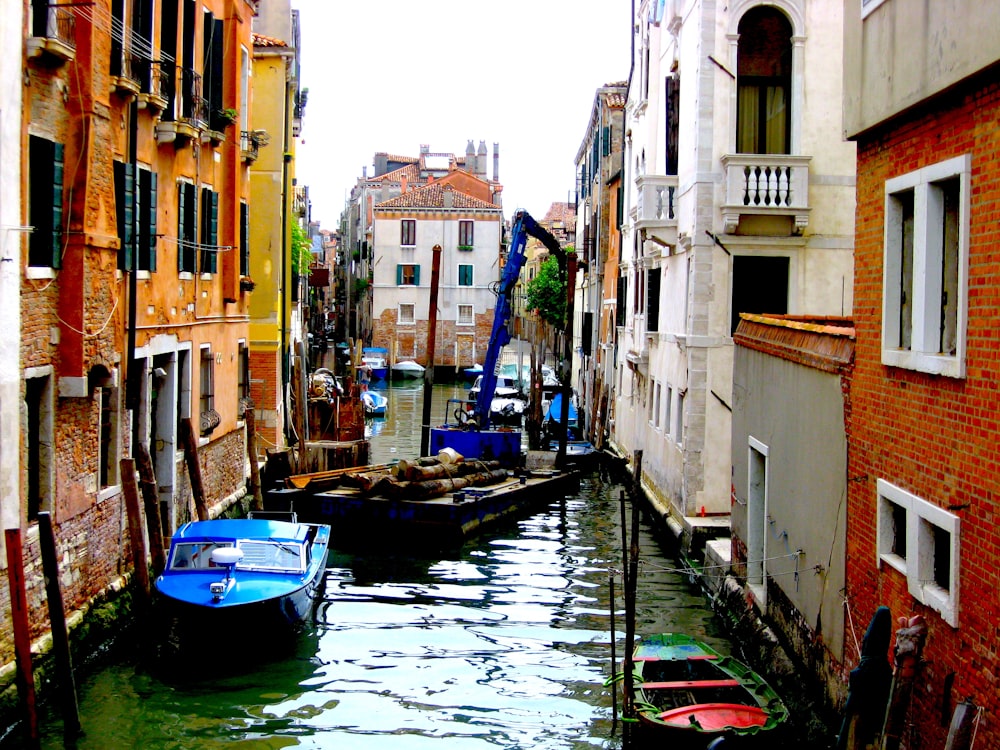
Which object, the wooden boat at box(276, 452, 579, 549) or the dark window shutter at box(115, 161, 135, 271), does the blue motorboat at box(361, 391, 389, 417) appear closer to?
the wooden boat at box(276, 452, 579, 549)

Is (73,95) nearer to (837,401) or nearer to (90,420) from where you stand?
(90,420)

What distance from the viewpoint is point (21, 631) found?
8.16 m

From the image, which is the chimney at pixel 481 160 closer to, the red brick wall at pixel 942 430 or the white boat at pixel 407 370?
the white boat at pixel 407 370

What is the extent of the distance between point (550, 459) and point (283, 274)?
750 cm

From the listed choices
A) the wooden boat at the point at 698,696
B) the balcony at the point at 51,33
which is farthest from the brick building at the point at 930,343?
the balcony at the point at 51,33

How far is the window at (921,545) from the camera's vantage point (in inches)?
268

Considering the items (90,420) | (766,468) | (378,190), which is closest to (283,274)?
(90,420)

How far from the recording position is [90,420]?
11.7 m

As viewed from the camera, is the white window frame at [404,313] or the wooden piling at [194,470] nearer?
the wooden piling at [194,470]

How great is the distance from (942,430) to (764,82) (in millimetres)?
11683

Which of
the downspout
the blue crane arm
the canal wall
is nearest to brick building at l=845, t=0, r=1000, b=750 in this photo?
the canal wall

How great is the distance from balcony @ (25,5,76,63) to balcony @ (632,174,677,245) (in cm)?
1098

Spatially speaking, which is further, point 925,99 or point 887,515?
point 887,515

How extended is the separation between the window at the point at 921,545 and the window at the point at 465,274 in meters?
52.2
